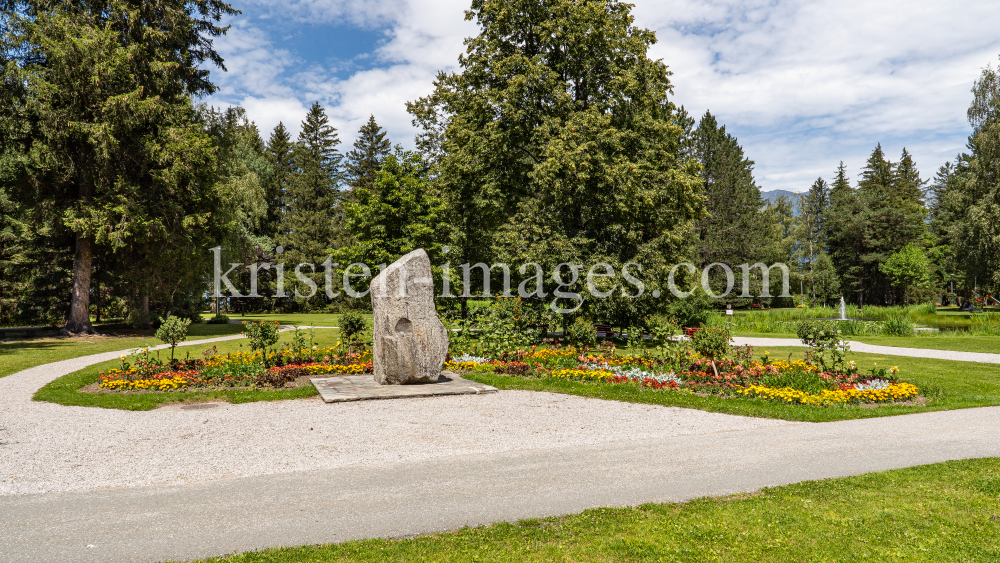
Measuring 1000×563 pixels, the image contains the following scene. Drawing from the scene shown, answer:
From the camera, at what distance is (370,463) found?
18.5 feet

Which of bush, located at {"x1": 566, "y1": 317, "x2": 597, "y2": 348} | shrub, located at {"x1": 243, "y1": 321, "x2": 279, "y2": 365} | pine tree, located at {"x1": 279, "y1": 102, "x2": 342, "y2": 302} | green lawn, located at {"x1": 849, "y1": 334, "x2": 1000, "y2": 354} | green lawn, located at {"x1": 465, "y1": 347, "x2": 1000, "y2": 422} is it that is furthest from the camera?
pine tree, located at {"x1": 279, "y1": 102, "x2": 342, "y2": 302}

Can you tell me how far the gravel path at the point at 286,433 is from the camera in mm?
5469

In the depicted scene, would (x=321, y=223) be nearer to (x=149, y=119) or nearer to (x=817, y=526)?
(x=149, y=119)

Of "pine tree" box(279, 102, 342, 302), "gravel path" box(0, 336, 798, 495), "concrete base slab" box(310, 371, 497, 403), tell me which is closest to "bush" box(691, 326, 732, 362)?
"gravel path" box(0, 336, 798, 495)

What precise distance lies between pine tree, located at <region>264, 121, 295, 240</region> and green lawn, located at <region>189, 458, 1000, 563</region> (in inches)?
1728

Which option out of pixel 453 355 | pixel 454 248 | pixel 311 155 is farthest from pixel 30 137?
pixel 311 155

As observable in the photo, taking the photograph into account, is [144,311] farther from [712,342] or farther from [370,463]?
[712,342]

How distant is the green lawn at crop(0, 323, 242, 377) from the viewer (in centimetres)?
1362

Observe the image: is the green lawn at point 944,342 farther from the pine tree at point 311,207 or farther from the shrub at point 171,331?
the pine tree at point 311,207

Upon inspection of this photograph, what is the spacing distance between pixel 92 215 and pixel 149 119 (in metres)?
4.04

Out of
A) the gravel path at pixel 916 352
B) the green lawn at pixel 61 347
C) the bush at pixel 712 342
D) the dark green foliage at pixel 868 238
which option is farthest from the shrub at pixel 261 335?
the dark green foliage at pixel 868 238

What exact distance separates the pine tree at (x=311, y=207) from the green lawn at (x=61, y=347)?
825 inches

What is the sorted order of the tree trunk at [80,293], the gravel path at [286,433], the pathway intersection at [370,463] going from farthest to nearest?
the tree trunk at [80,293] → the gravel path at [286,433] → the pathway intersection at [370,463]

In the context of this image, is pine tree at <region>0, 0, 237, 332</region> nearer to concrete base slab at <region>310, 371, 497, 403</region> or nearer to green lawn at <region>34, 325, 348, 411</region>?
green lawn at <region>34, 325, 348, 411</region>
